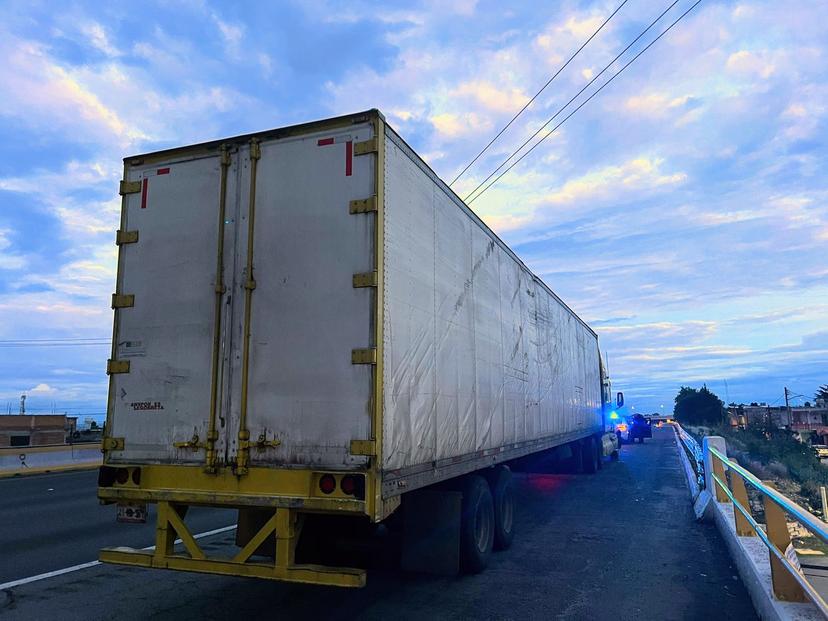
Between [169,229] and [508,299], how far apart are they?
5122 millimetres

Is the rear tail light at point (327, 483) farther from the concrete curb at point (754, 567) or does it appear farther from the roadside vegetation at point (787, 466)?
the roadside vegetation at point (787, 466)

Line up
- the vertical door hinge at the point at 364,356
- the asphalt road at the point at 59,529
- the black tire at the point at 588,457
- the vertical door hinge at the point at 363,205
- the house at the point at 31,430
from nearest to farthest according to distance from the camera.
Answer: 1. the vertical door hinge at the point at 364,356
2. the vertical door hinge at the point at 363,205
3. the asphalt road at the point at 59,529
4. the black tire at the point at 588,457
5. the house at the point at 31,430

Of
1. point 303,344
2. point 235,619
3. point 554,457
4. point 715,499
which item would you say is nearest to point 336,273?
point 303,344

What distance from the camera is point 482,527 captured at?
7.30 meters

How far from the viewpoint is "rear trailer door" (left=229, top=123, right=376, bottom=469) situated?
4992 mm

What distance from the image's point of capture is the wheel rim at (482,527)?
23.1 ft

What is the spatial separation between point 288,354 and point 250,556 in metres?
1.68

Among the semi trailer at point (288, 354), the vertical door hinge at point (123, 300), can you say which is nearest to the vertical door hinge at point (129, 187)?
the semi trailer at point (288, 354)

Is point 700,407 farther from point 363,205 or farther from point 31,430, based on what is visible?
point 363,205

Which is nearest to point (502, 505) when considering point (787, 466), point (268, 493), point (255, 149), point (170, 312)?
point (268, 493)

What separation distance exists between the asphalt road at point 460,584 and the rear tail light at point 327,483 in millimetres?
1541

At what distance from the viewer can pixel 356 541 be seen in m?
6.18

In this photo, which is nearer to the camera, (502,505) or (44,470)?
(502,505)

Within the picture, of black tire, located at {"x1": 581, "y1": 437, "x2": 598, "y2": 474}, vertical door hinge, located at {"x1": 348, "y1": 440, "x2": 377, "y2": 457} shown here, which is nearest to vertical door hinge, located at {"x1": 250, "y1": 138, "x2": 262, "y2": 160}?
vertical door hinge, located at {"x1": 348, "y1": 440, "x2": 377, "y2": 457}
